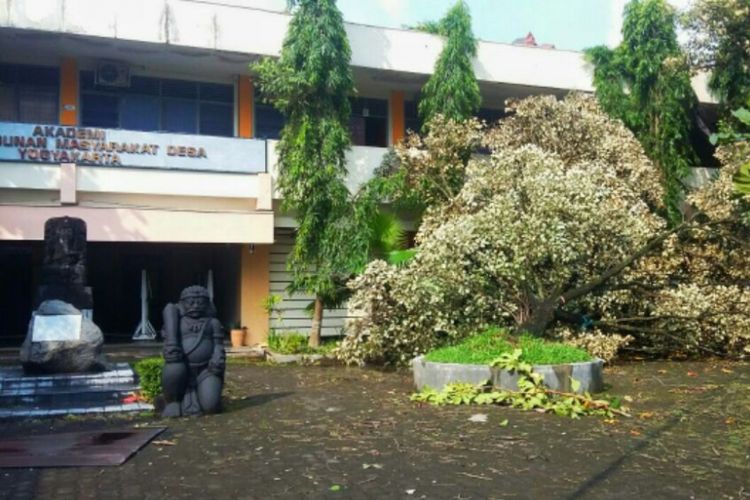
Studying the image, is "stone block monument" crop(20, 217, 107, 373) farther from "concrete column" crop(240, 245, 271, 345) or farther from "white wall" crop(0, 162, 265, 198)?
"concrete column" crop(240, 245, 271, 345)

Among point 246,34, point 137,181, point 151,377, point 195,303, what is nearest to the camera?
point 195,303

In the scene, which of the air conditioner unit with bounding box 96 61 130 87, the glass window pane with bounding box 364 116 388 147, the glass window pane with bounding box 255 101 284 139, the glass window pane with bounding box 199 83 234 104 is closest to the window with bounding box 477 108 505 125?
the glass window pane with bounding box 364 116 388 147

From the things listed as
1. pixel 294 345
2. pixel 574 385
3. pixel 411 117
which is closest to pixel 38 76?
pixel 294 345

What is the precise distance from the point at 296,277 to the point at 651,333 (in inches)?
Answer: 262

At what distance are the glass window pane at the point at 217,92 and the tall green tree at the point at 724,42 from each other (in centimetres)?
1039

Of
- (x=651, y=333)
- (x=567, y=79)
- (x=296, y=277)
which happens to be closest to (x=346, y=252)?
(x=296, y=277)

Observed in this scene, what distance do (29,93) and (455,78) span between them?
9292mm

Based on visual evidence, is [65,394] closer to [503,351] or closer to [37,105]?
[503,351]

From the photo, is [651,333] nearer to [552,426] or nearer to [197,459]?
[552,426]

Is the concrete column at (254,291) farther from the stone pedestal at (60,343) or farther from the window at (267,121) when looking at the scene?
the stone pedestal at (60,343)

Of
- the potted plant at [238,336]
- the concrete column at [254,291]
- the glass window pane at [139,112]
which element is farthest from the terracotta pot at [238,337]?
the glass window pane at [139,112]

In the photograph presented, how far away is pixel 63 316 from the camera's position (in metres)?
9.43

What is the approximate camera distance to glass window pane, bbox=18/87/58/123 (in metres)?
15.9

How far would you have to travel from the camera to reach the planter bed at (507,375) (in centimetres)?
918
